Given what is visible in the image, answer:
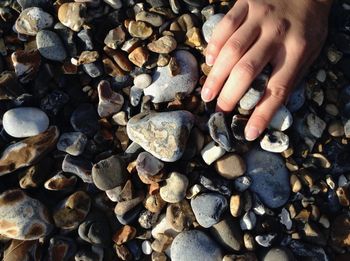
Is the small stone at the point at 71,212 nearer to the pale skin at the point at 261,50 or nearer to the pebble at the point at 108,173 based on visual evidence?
the pebble at the point at 108,173

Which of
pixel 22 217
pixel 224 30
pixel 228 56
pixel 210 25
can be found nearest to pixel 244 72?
pixel 228 56

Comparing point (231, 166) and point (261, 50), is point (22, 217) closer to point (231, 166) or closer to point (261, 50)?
point (231, 166)

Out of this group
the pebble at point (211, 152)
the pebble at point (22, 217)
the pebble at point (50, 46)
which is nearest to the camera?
the pebble at point (22, 217)

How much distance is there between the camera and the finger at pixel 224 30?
73.6 inches

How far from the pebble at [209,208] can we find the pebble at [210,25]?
783 mm

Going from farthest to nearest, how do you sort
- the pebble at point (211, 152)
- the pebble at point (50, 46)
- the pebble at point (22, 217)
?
the pebble at point (50, 46), the pebble at point (211, 152), the pebble at point (22, 217)

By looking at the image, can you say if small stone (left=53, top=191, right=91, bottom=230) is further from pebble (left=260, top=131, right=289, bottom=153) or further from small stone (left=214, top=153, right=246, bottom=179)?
pebble (left=260, top=131, right=289, bottom=153)

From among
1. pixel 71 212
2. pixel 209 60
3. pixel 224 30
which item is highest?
pixel 224 30

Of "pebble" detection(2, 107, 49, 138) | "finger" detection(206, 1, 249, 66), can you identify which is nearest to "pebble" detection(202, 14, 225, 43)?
"finger" detection(206, 1, 249, 66)

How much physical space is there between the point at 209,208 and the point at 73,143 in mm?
721

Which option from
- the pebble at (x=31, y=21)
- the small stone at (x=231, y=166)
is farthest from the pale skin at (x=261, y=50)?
the pebble at (x=31, y=21)

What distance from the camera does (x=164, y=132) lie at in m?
1.79

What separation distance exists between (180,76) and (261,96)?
1.32 ft

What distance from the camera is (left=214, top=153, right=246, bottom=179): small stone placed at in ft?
6.07
